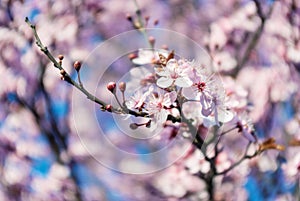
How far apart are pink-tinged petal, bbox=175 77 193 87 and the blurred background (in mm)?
1763

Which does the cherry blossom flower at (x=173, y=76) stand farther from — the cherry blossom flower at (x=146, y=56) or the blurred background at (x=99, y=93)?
the blurred background at (x=99, y=93)

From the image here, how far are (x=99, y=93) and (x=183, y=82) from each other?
71.5 inches

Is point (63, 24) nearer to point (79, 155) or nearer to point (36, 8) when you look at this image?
point (36, 8)

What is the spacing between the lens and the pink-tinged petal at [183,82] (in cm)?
156

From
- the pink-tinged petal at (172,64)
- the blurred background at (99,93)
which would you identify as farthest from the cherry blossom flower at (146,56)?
the blurred background at (99,93)

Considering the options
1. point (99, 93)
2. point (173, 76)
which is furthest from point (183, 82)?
point (99, 93)

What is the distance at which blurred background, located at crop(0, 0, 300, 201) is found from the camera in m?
3.58

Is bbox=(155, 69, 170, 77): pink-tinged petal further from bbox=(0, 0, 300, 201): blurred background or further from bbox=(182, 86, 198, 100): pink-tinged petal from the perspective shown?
bbox=(0, 0, 300, 201): blurred background

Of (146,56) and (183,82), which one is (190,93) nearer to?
(183,82)

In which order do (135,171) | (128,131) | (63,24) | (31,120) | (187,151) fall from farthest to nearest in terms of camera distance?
(63,24), (31,120), (135,171), (187,151), (128,131)

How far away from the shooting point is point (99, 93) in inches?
131

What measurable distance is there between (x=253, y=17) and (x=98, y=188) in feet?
6.62

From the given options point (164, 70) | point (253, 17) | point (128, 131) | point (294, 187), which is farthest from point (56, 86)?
point (164, 70)

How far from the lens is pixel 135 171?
3.16 m
